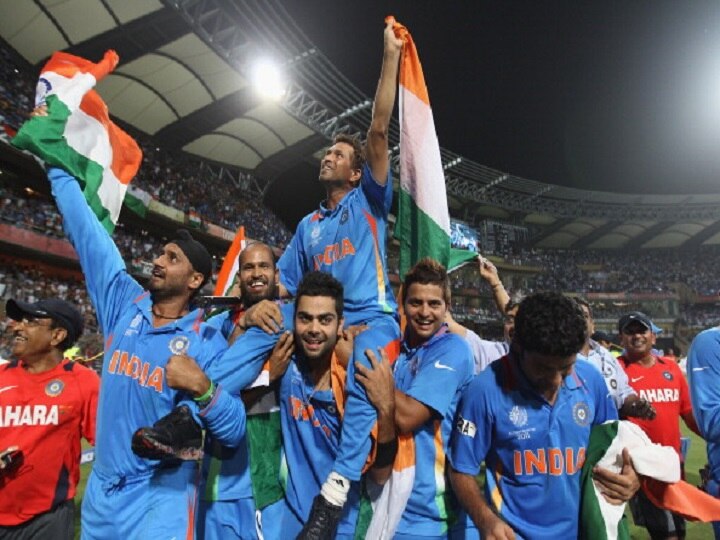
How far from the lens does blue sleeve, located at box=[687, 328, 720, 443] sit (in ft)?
9.45

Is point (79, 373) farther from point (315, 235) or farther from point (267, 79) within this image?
point (267, 79)

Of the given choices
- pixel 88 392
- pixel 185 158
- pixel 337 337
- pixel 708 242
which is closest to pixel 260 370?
pixel 337 337

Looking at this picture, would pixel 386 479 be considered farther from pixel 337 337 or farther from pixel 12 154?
pixel 12 154

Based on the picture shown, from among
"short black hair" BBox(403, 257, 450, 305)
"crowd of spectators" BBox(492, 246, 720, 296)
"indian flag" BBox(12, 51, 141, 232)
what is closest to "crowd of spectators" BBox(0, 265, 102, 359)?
"indian flag" BBox(12, 51, 141, 232)

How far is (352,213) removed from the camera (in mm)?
3297

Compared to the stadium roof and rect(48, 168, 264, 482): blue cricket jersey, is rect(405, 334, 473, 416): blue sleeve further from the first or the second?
the stadium roof

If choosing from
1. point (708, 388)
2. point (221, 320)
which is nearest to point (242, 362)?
point (221, 320)

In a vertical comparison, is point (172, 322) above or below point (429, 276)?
below

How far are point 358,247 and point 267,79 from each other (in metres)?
20.7

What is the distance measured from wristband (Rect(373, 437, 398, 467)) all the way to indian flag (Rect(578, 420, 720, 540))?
87 cm

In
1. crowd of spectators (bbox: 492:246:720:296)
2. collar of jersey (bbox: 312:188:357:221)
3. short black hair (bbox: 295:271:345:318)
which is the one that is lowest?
short black hair (bbox: 295:271:345:318)

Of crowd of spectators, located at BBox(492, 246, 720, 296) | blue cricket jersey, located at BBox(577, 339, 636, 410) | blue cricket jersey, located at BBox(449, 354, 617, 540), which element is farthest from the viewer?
crowd of spectators, located at BBox(492, 246, 720, 296)

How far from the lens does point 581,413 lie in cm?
232

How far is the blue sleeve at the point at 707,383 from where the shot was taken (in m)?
2.88
